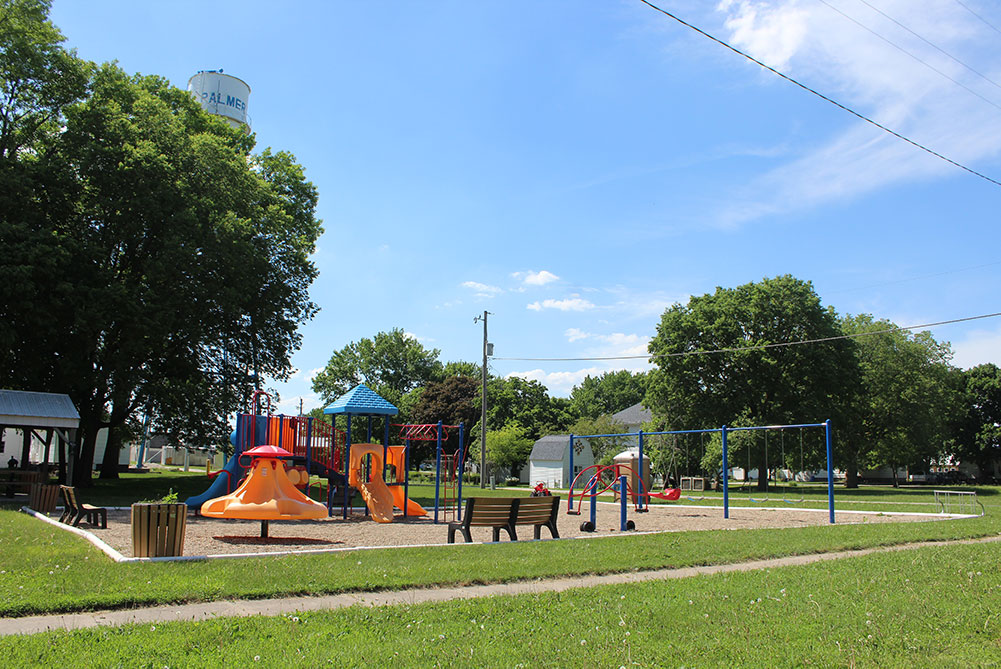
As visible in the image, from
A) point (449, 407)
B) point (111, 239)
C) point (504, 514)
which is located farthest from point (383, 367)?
point (504, 514)

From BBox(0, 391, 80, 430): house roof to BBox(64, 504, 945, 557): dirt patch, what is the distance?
16.9ft

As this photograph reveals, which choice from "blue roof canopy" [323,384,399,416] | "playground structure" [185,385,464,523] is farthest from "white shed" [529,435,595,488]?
"blue roof canopy" [323,384,399,416]

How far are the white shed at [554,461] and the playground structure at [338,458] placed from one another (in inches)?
1474

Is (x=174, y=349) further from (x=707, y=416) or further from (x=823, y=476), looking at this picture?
(x=823, y=476)

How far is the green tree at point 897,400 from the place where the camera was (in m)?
54.7

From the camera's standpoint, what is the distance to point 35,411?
21906 millimetres

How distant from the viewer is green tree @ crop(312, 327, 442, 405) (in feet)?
268

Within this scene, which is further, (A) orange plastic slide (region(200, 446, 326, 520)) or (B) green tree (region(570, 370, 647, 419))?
(B) green tree (region(570, 370, 647, 419))

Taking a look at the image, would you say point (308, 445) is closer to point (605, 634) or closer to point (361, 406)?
point (361, 406)

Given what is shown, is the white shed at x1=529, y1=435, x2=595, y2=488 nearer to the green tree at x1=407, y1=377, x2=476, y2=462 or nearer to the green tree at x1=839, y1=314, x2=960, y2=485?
the green tree at x1=407, y1=377, x2=476, y2=462

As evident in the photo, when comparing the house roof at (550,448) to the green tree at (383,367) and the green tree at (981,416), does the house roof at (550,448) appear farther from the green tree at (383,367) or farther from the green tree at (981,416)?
the green tree at (981,416)

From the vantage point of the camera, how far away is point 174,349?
29.8 meters

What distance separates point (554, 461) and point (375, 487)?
41.1m

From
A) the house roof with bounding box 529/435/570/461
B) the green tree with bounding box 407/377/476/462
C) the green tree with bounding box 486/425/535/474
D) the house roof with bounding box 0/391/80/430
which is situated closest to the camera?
the house roof with bounding box 0/391/80/430
